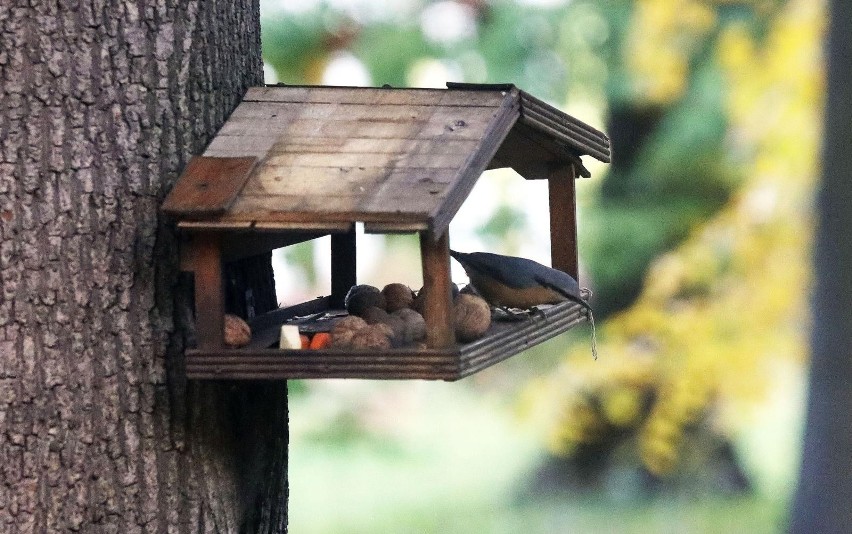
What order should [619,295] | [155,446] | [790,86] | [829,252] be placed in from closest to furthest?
[155,446]
[829,252]
[790,86]
[619,295]

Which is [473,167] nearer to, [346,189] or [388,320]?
[346,189]

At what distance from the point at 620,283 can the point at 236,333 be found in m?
4.94

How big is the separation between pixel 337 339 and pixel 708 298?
472cm

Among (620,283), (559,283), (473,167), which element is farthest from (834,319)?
(473,167)

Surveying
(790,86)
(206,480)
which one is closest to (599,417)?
(790,86)

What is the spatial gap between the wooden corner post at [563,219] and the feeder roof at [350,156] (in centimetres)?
32

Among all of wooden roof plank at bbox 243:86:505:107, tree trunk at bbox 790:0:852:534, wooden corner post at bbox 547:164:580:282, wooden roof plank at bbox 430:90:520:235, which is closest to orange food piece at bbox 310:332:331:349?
wooden roof plank at bbox 430:90:520:235

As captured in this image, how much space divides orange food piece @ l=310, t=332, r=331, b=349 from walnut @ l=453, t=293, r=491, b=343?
22 centimetres

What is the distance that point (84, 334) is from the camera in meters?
1.96

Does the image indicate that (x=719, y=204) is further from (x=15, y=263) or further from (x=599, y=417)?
(x=15, y=263)

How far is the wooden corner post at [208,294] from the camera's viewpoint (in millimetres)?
1855

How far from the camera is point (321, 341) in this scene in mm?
1982

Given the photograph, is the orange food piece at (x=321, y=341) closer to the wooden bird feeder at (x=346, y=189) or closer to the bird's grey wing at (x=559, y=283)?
the wooden bird feeder at (x=346, y=189)

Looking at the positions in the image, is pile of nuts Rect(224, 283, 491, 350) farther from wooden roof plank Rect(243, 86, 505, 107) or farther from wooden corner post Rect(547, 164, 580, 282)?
wooden corner post Rect(547, 164, 580, 282)
